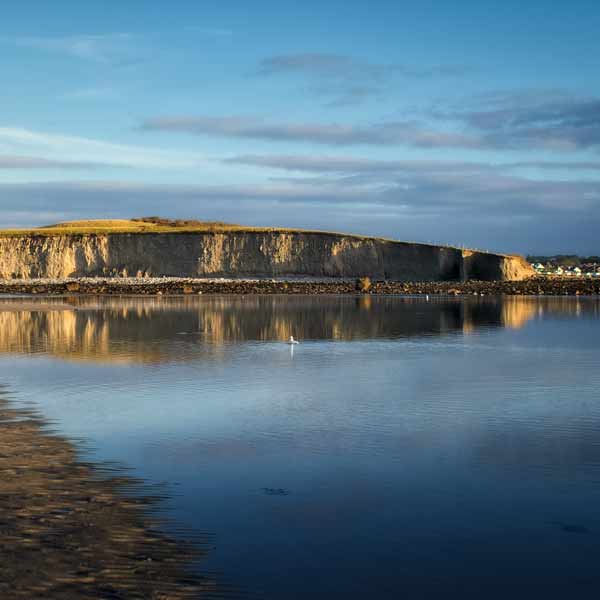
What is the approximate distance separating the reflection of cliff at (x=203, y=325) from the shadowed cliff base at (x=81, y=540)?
13.2 metres

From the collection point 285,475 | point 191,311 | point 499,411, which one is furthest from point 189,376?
point 191,311

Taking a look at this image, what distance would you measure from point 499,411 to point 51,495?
8839mm

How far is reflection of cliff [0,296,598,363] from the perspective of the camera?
90.2 feet

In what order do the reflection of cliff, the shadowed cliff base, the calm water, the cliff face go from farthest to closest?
1. the cliff face
2. the reflection of cliff
3. the calm water
4. the shadowed cliff base

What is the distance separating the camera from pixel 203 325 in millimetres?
37969

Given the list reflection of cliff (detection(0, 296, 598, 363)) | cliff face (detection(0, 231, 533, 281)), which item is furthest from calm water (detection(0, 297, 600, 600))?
cliff face (detection(0, 231, 533, 281))

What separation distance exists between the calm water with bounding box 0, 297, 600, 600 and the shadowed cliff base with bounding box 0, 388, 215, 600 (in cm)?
43

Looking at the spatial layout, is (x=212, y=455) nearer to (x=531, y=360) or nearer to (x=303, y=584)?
(x=303, y=584)

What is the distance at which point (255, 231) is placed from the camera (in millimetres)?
116688

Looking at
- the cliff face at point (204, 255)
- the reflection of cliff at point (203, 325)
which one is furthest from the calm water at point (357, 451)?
the cliff face at point (204, 255)

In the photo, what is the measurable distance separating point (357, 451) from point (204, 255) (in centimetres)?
10505

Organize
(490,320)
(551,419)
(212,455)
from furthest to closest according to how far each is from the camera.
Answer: (490,320)
(551,419)
(212,455)

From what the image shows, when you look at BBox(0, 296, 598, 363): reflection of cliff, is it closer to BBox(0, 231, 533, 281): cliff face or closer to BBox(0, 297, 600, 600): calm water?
BBox(0, 297, 600, 600): calm water

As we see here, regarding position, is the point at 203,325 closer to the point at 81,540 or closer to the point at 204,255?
the point at 81,540
